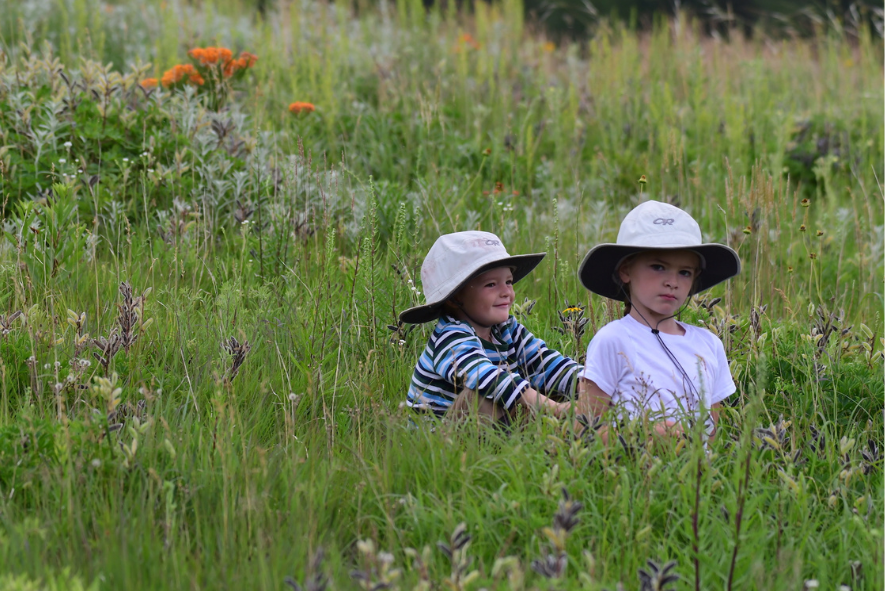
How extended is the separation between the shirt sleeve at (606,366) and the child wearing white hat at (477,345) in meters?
0.07

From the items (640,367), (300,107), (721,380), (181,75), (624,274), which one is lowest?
(721,380)

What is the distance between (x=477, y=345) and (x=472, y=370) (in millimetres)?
138

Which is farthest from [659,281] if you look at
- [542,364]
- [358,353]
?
[358,353]

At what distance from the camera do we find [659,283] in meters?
3.10

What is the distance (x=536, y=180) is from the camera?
20.2 ft

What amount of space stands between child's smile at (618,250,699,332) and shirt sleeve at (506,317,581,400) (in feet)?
1.40

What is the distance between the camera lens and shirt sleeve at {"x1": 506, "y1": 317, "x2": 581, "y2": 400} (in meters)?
3.47

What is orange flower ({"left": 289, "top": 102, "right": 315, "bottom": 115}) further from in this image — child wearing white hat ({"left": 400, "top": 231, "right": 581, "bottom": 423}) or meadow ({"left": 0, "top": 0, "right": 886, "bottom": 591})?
child wearing white hat ({"left": 400, "top": 231, "right": 581, "bottom": 423})

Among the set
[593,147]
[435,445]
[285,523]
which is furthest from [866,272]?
[285,523]

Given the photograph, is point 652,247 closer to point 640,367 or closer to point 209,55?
point 640,367

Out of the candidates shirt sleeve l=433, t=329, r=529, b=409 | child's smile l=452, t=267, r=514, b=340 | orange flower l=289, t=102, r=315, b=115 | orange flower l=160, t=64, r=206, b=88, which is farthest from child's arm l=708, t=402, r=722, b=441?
orange flower l=160, t=64, r=206, b=88

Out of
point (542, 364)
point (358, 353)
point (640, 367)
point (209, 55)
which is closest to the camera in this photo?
point (640, 367)

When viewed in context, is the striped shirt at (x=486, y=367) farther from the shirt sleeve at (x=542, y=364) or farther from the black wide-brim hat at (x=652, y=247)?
the black wide-brim hat at (x=652, y=247)

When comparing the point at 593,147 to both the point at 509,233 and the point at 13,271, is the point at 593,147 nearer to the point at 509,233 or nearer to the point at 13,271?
the point at 509,233
